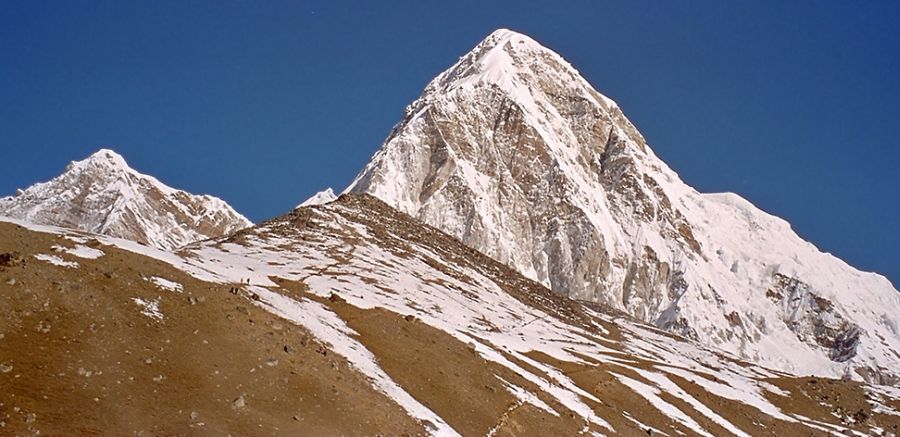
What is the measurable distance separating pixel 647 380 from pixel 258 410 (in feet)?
179

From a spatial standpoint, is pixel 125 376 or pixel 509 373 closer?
pixel 125 376

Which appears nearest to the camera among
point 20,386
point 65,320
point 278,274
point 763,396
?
point 20,386

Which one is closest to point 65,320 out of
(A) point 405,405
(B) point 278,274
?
(A) point 405,405

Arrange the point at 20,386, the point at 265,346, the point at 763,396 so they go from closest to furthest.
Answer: the point at 20,386 → the point at 265,346 → the point at 763,396

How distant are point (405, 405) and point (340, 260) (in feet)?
191

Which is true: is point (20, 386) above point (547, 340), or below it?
below

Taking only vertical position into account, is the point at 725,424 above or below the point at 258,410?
above

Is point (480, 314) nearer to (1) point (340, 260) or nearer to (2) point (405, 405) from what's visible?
(1) point (340, 260)

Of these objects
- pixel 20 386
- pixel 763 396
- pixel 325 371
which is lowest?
pixel 20 386

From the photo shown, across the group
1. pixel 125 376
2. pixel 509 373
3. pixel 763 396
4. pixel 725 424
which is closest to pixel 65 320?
pixel 125 376

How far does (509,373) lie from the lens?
63.5 meters

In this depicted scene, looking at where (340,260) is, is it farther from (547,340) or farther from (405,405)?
(405,405)

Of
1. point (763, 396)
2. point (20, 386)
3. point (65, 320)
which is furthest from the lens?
point (763, 396)

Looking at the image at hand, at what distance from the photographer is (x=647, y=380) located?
84.4 metres
